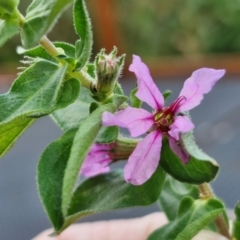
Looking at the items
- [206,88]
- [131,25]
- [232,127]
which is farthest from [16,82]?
[131,25]

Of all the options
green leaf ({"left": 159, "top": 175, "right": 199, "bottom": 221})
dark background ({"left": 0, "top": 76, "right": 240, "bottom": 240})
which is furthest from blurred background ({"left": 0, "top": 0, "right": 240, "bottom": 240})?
green leaf ({"left": 159, "top": 175, "right": 199, "bottom": 221})

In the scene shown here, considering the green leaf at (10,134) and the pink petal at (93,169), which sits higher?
the green leaf at (10,134)

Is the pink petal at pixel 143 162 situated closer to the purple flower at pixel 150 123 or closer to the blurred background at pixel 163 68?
the purple flower at pixel 150 123

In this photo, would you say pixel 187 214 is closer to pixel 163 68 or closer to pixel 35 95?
pixel 35 95

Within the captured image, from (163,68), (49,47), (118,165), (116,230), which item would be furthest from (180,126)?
(163,68)

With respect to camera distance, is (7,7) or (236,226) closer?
(7,7)

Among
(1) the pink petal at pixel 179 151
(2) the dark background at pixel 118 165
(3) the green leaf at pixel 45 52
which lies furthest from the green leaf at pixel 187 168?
(2) the dark background at pixel 118 165
